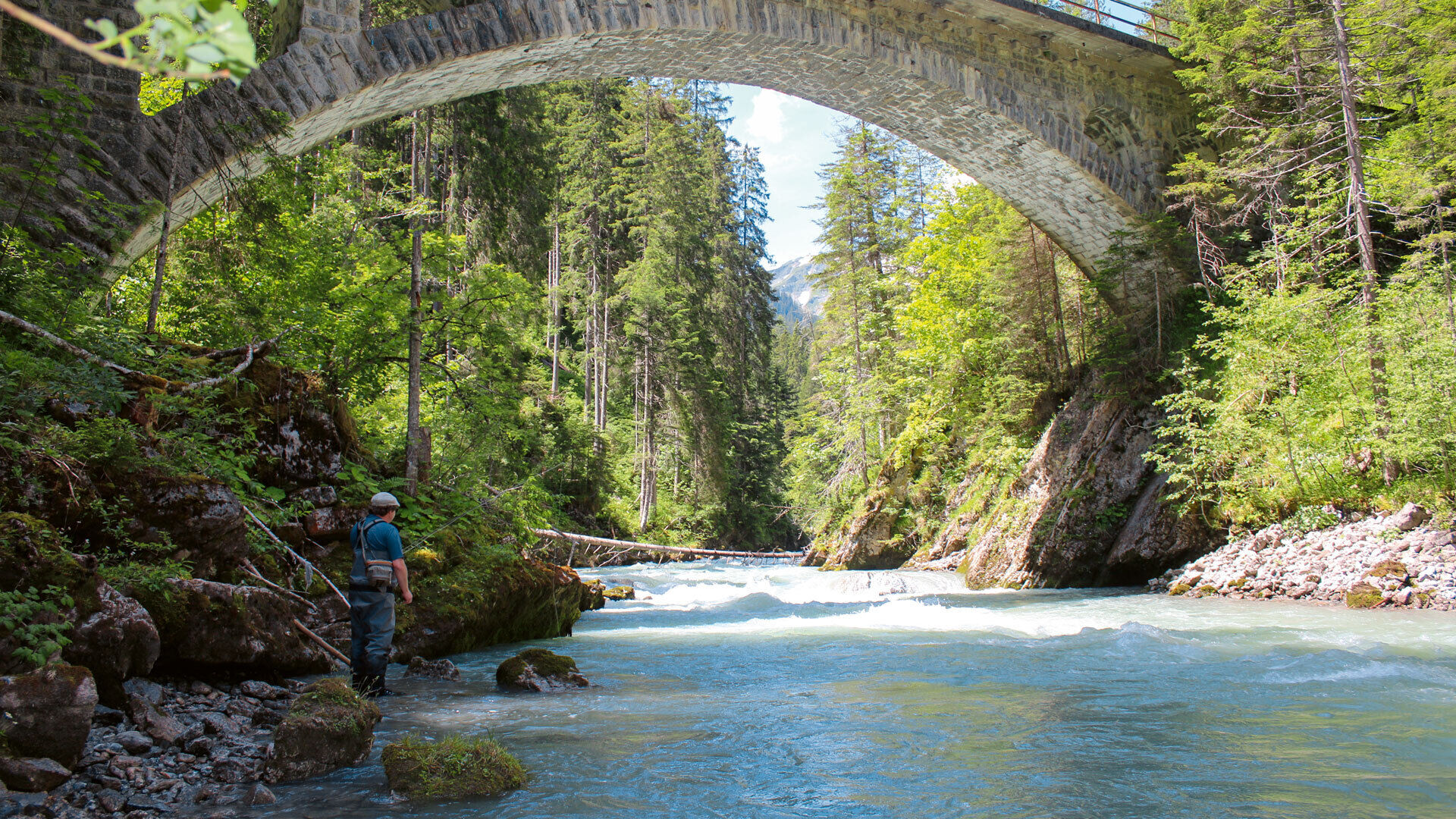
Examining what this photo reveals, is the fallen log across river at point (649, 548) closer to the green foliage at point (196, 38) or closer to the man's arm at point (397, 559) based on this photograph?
the man's arm at point (397, 559)

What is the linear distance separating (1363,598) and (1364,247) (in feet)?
15.4

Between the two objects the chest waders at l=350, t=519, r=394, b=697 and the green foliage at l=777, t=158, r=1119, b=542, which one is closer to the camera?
the chest waders at l=350, t=519, r=394, b=697

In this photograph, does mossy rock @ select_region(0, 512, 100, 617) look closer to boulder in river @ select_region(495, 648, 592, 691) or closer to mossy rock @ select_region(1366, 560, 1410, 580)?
boulder in river @ select_region(495, 648, 592, 691)

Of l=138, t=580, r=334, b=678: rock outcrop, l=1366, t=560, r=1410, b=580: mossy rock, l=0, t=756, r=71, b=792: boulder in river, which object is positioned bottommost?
l=0, t=756, r=71, b=792: boulder in river

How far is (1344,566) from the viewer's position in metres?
9.77

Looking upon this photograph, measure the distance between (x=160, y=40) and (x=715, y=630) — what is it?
357 inches

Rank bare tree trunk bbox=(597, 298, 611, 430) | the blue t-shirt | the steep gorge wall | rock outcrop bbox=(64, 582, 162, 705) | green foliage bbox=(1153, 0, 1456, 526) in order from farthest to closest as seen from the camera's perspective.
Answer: bare tree trunk bbox=(597, 298, 611, 430) → green foliage bbox=(1153, 0, 1456, 526) → the blue t-shirt → the steep gorge wall → rock outcrop bbox=(64, 582, 162, 705)

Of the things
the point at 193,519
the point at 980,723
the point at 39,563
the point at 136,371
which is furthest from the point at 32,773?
the point at 980,723

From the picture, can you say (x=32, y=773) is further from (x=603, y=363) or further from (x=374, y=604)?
(x=603, y=363)

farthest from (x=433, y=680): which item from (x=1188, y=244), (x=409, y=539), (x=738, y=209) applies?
(x=738, y=209)

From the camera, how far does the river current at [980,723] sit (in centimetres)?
359

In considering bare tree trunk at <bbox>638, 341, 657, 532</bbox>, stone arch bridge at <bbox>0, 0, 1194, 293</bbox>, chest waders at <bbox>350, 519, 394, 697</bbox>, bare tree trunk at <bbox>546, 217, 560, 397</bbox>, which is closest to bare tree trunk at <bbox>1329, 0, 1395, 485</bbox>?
stone arch bridge at <bbox>0, 0, 1194, 293</bbox>

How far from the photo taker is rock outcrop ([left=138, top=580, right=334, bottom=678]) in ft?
15.4

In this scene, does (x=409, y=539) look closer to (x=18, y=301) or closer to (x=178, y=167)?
(x=18, y=301)
